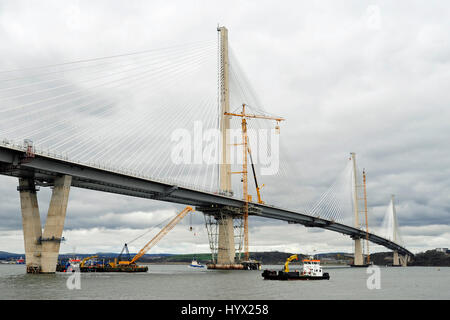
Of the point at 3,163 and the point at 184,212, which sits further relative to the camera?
the point at 184,212

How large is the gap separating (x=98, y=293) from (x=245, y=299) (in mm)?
13969

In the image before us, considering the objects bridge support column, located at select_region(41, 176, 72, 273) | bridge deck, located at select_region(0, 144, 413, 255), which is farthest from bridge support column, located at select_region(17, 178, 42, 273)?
bridge deck, located at select_region(0, 144, 413, 255)

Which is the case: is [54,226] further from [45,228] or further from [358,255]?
[358,255]

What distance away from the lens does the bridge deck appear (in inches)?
2283

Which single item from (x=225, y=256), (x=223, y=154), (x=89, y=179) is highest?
(x=223, y=154)

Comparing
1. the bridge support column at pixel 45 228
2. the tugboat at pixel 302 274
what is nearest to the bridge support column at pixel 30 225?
the bridge support column at pixel 45 228

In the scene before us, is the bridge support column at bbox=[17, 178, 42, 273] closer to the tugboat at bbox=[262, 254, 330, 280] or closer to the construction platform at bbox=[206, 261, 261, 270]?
the tugboat at bbox=[262, 254, 330, 280]

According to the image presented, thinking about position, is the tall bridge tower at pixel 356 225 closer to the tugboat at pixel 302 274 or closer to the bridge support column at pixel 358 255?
the bridge support column at pixel 358 255

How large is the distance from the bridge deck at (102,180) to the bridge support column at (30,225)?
1.92 m

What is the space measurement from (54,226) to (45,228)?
4.85ft
